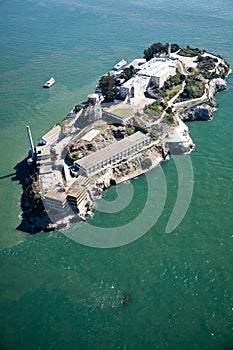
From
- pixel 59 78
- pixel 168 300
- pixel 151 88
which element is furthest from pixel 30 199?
pixel 59 78

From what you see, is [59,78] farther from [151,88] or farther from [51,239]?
[51,239]

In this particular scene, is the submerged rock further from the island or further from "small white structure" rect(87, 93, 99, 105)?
"small white structure" rect(87, 93, 99, 105)

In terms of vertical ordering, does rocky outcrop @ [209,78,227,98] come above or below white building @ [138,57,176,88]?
below

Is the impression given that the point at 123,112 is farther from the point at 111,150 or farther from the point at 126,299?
the point at 126,299

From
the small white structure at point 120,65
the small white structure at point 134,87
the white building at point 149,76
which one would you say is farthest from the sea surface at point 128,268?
the small white structure at point 120,65

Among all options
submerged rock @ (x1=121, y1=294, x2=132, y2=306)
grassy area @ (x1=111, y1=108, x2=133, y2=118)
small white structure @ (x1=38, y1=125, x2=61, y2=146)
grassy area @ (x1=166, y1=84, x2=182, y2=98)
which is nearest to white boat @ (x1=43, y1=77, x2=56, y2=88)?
small white structure @ (x1=38, y1=125, x2=61, y2=146)

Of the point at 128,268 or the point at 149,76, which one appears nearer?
the point at 128,268

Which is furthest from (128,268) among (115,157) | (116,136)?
(116,136)
